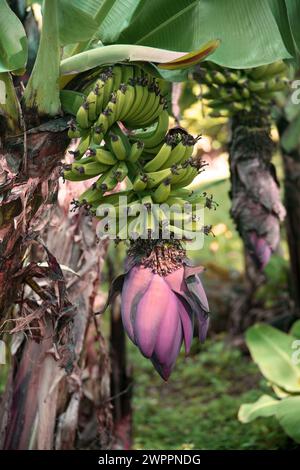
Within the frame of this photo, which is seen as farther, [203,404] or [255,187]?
[203,404]

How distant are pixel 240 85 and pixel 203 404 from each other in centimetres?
206

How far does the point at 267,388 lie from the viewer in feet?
11.3

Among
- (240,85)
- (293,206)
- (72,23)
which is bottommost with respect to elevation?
(72,23)

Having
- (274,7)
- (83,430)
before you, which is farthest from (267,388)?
(274,7)

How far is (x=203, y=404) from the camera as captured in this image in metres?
3.65

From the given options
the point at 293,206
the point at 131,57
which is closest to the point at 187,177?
the point at 131,57

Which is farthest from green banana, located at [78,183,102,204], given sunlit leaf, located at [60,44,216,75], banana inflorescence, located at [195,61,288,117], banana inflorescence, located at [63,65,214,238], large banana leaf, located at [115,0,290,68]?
banana inflorescence, located at [195,61,288,117]

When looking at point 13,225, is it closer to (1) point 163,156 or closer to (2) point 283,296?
(1) point 163,156

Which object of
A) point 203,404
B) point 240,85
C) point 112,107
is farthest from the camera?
point 203,404

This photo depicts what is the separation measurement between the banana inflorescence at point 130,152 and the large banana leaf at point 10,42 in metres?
0.16

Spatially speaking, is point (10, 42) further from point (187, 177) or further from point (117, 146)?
point (187, 177)

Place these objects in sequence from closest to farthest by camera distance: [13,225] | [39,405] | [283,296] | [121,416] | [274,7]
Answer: [13,225] < [274,7] < [39,405] < [121,416] < [283,296]

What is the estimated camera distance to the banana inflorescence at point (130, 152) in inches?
50.6

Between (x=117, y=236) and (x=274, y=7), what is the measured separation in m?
0.71
